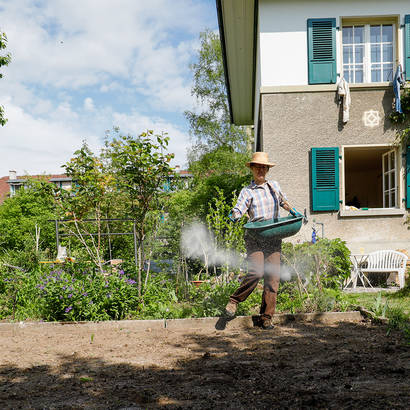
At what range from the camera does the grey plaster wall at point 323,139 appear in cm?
917

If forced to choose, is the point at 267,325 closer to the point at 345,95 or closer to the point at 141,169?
the point at 141,169

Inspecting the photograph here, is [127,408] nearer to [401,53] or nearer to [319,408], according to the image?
[319,408]

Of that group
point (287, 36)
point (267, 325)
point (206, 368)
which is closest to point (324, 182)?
point (287, 36)

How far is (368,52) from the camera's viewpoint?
9547 millimetres

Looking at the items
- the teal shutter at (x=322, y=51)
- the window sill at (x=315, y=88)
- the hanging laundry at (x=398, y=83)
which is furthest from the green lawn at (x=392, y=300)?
the teal shutter at (x=322, y=51)

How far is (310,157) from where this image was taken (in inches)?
368

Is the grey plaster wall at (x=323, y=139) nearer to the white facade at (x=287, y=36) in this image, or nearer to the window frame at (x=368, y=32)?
the white facade at (x=287, y=36)

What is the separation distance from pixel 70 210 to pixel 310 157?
5.40 m

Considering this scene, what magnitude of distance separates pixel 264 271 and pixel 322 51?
20.9 ft

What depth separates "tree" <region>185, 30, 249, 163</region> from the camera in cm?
2619

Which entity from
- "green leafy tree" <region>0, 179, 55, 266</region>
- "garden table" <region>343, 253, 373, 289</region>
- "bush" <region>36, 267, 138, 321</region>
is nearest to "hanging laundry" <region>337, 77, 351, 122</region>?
"garden table" <region>343, 253, 373, 289</region>

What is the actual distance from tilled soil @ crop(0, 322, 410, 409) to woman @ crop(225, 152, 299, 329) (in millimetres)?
275

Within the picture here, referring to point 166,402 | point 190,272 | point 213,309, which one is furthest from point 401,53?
point 166,402

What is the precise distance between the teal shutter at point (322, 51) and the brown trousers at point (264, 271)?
573 centimetres
